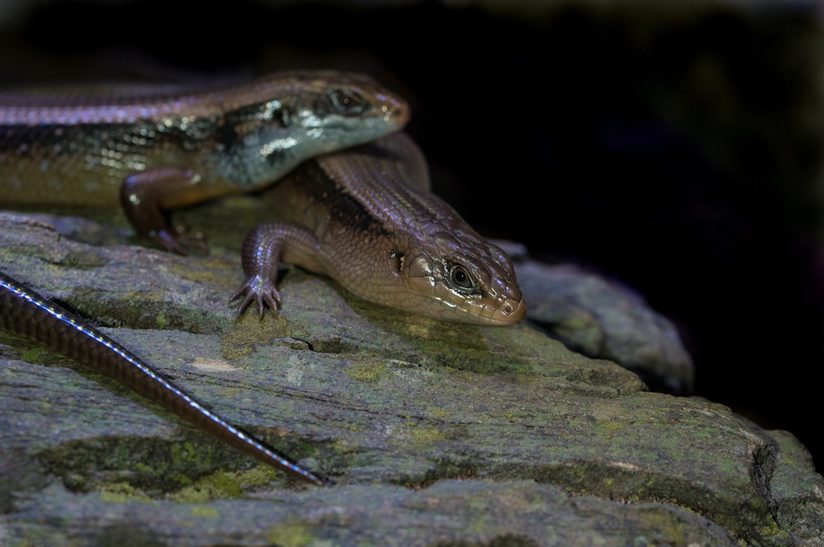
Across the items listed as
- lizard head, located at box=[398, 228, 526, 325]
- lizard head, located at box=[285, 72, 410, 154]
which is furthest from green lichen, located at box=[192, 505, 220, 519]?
lizard head, located at box=[285, 72, 410, 154]

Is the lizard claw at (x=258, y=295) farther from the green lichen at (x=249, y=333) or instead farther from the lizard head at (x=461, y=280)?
the lizard head at (x=461, y=280)

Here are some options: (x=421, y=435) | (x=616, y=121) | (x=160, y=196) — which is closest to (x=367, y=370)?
(x=421, y=435)

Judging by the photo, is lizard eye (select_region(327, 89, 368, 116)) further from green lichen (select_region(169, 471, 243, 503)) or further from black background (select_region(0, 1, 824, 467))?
green lichen (select_region(169, 471, 243, 503))

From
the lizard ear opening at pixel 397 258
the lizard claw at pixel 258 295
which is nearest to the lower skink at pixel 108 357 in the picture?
the lizard claw at pixel 258 295

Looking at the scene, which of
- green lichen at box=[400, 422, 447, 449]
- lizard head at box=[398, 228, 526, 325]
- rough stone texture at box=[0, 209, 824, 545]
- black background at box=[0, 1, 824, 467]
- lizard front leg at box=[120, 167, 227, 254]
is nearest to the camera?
rough stone texture at box=[0, 209, 824, 545]

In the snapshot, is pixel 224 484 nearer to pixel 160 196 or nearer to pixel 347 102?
pixel 160 196

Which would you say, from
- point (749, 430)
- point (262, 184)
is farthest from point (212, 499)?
point (262, 184)
